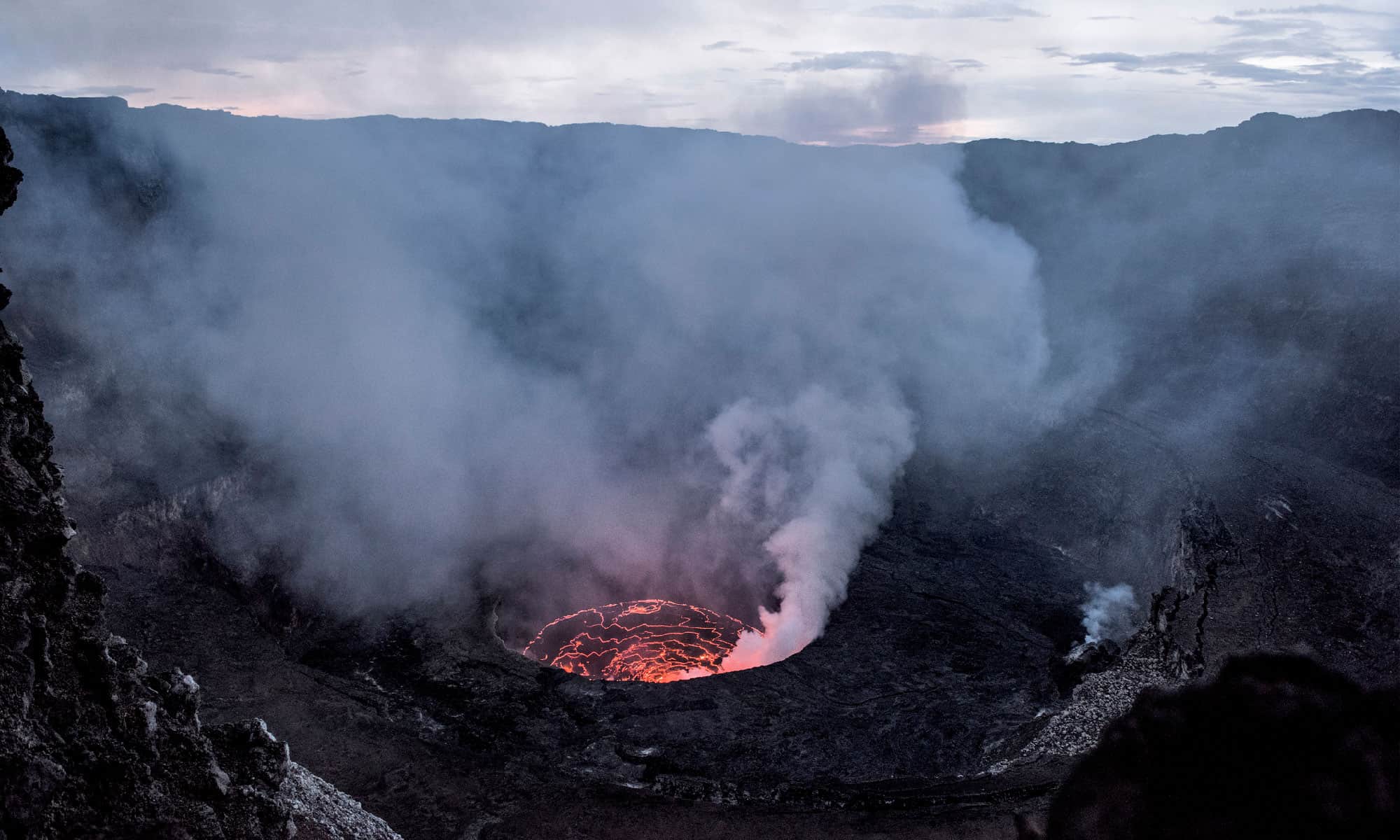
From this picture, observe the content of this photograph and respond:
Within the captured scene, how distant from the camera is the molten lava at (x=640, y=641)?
2431cm

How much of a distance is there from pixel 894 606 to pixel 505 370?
75.1 ft

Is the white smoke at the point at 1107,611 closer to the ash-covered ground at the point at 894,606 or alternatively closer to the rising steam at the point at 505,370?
the ash-covered ground at the point at 894,606

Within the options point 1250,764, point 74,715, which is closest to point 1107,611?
point 1250,764

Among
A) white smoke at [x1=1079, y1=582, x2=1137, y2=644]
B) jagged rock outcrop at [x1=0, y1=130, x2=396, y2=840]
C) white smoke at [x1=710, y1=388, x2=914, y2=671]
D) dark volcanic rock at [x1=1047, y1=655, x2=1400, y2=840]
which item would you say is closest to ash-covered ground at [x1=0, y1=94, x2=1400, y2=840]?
white smoke at [x1=1079, y1=582, x2=1137, y2=644]

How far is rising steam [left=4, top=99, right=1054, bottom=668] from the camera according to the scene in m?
27.5

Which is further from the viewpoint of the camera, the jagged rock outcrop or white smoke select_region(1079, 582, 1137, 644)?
white smoke select_region(1079, 582, 1137, 644)

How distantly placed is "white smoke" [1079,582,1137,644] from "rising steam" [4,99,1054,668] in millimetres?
7112

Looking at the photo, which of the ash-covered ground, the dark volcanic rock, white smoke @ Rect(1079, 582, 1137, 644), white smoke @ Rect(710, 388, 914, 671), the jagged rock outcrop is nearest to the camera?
the dark volcanic rock

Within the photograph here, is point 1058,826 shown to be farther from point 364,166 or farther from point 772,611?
point 364,166

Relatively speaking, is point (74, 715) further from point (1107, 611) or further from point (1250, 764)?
point (1107, 611)

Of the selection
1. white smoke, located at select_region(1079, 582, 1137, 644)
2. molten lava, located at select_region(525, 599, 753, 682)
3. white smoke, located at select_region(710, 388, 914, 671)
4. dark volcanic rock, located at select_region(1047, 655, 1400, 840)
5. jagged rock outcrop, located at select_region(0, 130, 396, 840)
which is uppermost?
dark volcanic rock, located at select_region(1047, 655, 1400, 840)

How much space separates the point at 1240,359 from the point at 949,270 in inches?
696

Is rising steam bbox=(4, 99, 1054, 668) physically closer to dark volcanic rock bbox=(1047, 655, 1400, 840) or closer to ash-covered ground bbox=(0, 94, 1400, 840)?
ash-covered ground bbox=(0, 94, 1400, 840)

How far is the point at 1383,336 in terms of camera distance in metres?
32.5
